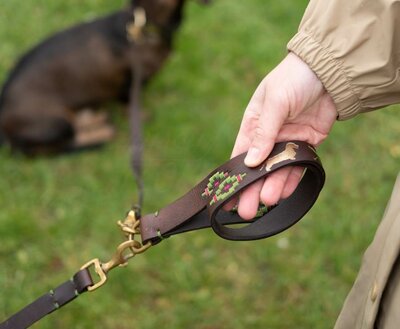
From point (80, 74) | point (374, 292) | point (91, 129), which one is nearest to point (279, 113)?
point (374, 292)

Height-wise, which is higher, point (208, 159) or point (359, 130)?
point (208, 159)

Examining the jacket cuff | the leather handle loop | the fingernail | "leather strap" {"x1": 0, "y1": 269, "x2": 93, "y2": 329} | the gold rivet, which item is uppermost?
the jacket cuff

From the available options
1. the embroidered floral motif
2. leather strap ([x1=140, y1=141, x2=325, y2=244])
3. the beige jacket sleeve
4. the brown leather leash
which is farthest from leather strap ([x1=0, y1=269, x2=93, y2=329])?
the beige jacket sleeve

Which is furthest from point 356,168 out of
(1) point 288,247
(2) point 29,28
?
(2) point 29,28

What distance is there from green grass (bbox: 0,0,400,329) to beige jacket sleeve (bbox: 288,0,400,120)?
161 centimetres

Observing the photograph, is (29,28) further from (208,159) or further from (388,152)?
(388,152)

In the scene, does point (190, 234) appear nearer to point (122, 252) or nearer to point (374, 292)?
point (122, 252)

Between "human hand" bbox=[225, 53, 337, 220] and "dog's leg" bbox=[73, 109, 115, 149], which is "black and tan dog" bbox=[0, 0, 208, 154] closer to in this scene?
"dog's leg" bbox=[73, 109, 115, 149]

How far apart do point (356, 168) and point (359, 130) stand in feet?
1.29

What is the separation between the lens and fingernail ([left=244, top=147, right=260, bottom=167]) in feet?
5.20

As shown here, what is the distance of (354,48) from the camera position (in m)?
1.58

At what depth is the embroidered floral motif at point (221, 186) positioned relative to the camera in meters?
1.56

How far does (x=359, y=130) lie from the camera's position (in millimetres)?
4133

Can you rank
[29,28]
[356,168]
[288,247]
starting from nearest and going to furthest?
[288,247], [356,168], [29,28]
